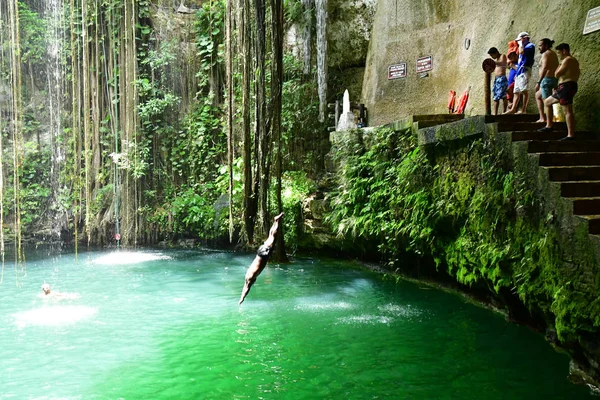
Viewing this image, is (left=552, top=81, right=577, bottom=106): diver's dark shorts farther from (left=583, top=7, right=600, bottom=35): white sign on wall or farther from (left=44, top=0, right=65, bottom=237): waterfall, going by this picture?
(left=44, top=0, right=65, bottom=237): waterfall

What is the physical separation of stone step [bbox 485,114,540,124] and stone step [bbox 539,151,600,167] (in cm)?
110

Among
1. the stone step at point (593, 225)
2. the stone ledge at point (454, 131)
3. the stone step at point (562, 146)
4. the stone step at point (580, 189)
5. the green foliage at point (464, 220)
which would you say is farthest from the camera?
the stone ledge at point (454, 131)

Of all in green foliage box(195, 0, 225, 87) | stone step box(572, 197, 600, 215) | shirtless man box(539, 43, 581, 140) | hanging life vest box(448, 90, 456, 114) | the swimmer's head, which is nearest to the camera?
stone step box(572, 197, 600, 215)

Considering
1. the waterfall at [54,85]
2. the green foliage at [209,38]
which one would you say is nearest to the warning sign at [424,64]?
the green foliage at [209,38]

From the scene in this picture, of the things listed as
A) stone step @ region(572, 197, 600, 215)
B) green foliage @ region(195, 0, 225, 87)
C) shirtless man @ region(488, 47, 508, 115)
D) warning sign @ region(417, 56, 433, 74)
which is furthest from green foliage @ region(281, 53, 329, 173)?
stone step @ region(572, 197, 600, 215)

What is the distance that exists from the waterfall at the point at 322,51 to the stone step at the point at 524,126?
307 inches

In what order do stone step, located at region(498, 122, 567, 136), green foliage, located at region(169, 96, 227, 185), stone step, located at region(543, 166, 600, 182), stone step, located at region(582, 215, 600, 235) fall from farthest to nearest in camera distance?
1. green foliage, located at region(169, 96, 227, 185)
2. stone step, located at region(498, 122, 567, 136)
3. stone step, located at region(543, 166, 600, 182)
4. stone step, located at region(582, 215, 600, 235)

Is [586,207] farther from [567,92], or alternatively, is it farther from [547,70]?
[547,70]

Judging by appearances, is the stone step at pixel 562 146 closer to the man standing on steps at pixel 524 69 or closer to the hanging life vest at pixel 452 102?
the man standing on steps at pixel 524 69

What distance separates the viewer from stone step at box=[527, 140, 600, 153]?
18.8 feet

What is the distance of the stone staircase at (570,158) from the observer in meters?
4.82

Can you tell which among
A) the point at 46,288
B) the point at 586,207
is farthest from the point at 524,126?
the point at 46,288

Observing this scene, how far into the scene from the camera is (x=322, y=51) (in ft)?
44.8

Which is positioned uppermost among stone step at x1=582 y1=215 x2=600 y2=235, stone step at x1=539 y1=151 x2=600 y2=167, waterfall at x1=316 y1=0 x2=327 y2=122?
waterfall at x1=316 y1=0 x2=327 y2=122
